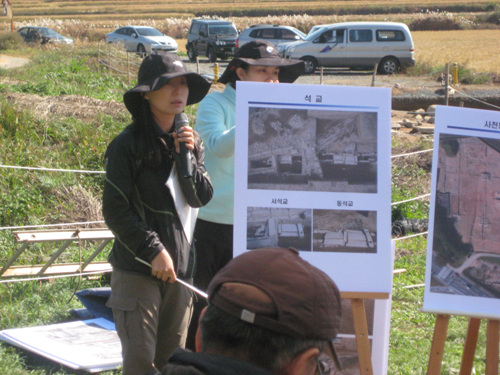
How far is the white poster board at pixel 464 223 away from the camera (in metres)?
2.96

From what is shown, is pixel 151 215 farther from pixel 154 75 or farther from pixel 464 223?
pixel 464 223

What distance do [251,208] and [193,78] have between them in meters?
0.67

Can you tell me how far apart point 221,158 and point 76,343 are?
164 cm

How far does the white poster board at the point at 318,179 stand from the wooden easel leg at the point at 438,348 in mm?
314

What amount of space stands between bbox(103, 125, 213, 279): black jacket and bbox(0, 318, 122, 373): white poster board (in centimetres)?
124

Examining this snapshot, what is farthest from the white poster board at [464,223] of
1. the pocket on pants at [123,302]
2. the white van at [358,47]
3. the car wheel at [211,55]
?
the car wheel at [211,55]

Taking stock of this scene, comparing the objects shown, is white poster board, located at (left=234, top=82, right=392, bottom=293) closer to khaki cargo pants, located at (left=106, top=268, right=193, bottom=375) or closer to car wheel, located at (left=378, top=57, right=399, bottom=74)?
khaki cargo pants, located at (left=106, top=268, right=193, bottom=375)

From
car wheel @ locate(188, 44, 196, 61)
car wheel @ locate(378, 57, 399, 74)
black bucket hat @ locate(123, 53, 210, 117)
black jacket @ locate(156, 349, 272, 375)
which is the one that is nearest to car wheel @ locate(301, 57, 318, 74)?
car wheel @ locate(378, 57, 399, 74)

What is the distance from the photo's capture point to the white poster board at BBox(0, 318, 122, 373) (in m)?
3.81

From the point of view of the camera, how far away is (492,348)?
294 centimetres

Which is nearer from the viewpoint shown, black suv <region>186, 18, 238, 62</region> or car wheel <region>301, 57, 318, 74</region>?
car wheel <region>301, 57, 318, 74</region>

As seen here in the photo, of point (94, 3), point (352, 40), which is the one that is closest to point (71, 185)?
point (352, 40)

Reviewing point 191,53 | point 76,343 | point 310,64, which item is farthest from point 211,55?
point 76,343

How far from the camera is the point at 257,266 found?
1401 millimetres
